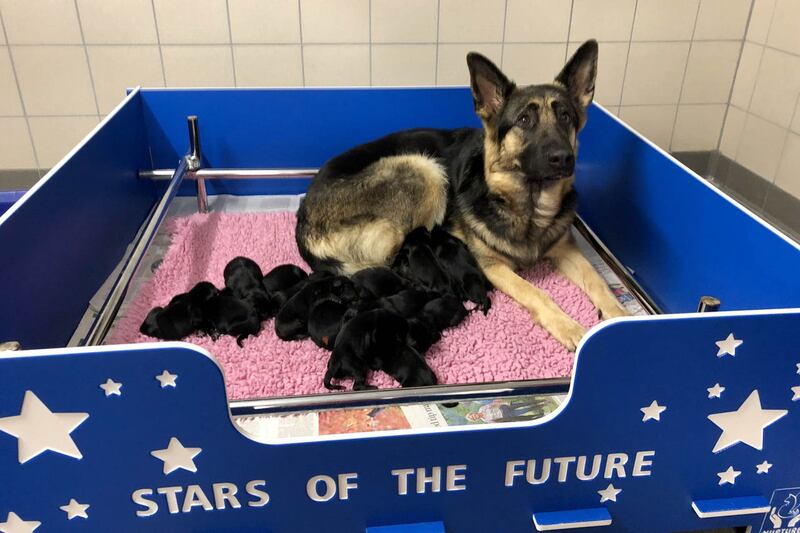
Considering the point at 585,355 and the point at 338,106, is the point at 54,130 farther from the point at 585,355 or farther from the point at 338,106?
the point at 585,355

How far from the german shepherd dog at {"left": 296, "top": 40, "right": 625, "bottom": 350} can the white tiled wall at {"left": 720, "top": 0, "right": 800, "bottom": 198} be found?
1604mm

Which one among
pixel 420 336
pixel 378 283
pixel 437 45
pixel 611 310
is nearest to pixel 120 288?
pixel 378 283

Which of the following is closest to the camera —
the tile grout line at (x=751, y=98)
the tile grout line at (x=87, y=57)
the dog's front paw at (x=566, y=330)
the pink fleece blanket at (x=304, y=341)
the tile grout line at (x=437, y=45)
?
the pink fleece blanket at (x=304, y=341)

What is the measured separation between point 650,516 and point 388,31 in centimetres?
260

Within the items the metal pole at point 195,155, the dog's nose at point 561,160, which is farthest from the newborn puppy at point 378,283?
the metal pole at point 195,155

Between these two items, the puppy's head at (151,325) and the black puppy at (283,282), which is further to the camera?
the black puppy at (283,282)

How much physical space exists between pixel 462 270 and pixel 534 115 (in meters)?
0.57

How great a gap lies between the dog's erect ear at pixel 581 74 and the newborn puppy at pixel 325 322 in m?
1.10

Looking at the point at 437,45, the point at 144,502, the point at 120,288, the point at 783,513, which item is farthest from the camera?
the point at 437,45

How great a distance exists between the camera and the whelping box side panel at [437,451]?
1.15 metres

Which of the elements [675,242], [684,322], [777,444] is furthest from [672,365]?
[675,242]

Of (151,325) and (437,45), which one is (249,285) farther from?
(437,45)

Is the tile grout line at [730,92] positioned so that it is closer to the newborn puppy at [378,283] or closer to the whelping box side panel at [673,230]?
the whelping box side panel at [673,230]

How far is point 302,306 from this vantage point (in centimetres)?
199
